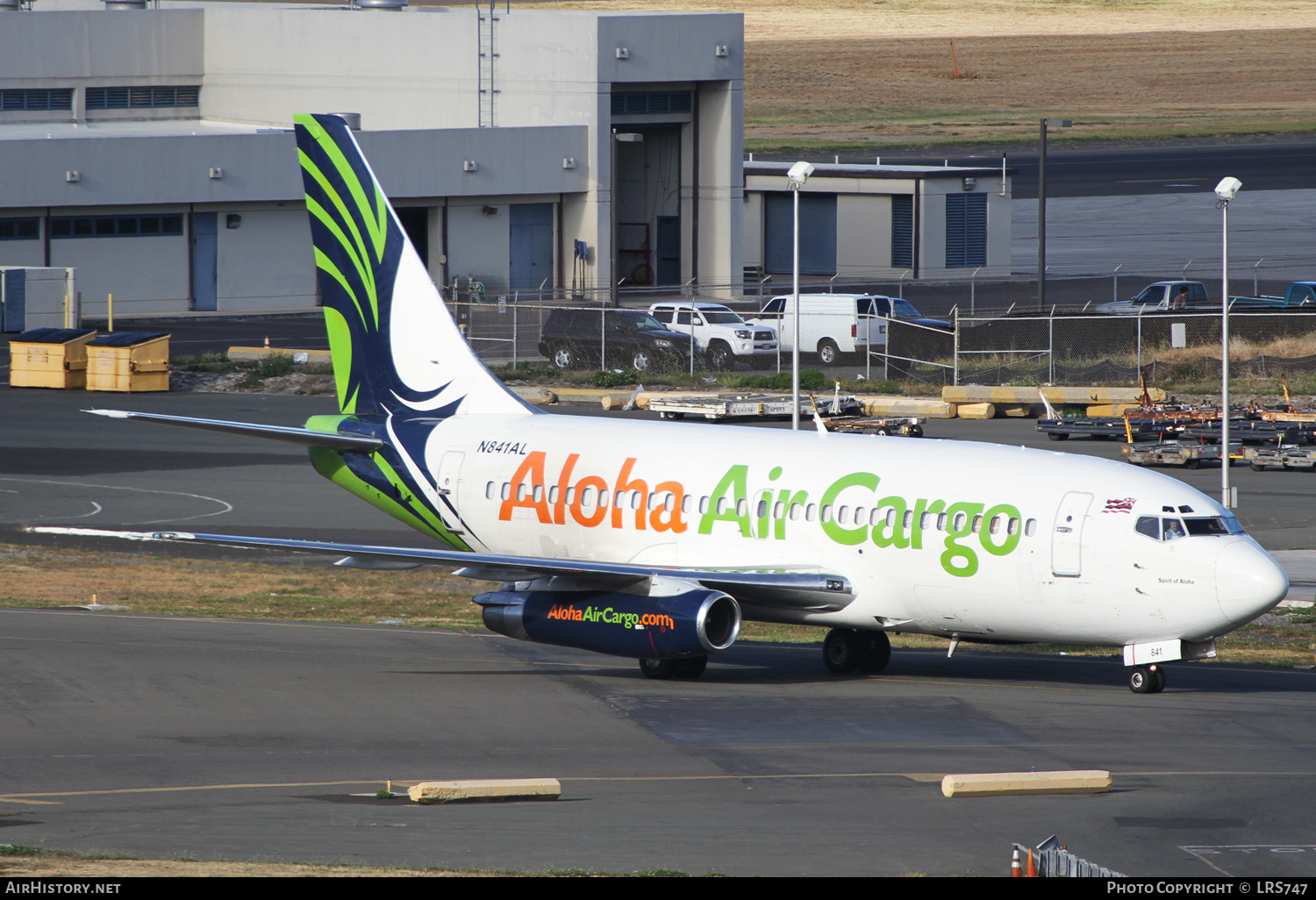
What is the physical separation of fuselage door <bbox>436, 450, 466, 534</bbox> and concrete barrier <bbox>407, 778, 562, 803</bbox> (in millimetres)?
11982

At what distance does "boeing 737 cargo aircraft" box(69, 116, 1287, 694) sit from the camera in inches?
995

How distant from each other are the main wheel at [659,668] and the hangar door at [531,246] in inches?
2551

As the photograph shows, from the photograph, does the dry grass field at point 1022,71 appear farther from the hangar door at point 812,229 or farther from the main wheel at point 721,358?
the main wheel at point 721,358

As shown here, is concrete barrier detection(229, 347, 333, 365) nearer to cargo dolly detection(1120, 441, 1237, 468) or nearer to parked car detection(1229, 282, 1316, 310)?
cargo dolly detection(1120, 441, 1237, 468)

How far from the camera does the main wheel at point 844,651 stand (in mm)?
28953

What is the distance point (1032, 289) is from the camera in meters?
88.6

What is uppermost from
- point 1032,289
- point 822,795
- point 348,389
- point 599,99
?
point 599,99

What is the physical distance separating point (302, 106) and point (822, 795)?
270 feet

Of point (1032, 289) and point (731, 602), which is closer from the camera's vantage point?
point (731, 602)

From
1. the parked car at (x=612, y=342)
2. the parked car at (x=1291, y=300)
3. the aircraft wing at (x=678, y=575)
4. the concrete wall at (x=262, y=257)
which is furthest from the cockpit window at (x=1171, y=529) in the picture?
the concrete wall at (x=262, y=257)

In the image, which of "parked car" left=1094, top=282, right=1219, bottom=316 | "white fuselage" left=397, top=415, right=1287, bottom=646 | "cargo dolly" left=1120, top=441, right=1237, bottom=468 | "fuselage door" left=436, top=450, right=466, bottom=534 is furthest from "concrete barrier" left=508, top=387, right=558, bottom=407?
"white fuselage" left=397, top=415, right=1287, bottom=646

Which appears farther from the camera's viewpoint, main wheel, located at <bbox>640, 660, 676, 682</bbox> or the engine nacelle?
main wheel, located at <bbox>640, 660, 676, 682</bbox>

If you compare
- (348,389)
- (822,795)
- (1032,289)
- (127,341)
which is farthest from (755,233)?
(822,795)

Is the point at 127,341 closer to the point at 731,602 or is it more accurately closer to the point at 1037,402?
the point at 1037,402
